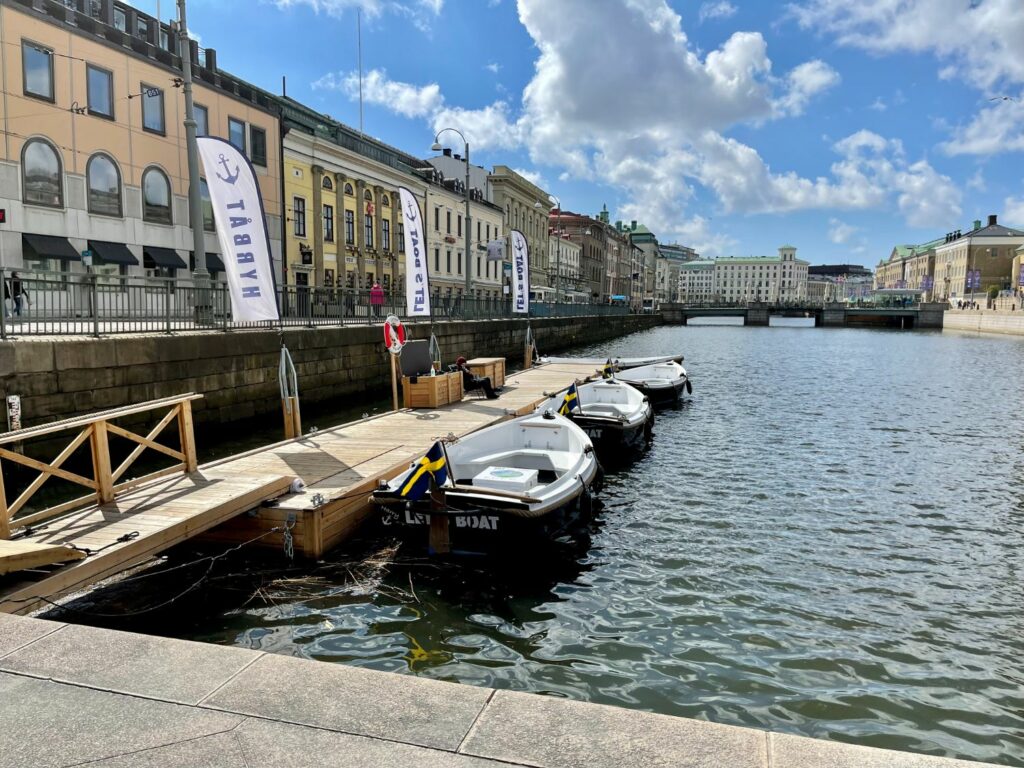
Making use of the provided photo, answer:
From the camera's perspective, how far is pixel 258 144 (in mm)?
36750

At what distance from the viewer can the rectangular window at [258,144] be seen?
1426 inches

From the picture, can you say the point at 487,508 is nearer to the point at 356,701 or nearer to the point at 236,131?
the point at 356,701

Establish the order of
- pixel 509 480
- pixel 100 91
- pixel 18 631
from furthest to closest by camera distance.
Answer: pixel 100 91, pixel 509 480, pixel 18 631

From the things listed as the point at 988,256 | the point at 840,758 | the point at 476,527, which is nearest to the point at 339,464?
the point at 476,527

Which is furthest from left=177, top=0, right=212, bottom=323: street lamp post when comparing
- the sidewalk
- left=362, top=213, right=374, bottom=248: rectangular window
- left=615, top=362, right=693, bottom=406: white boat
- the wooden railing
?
left=362, top=213, right=374, bottom=248: rectangular window

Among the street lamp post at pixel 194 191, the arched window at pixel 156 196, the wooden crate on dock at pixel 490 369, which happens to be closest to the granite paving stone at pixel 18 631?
the street lamp post at pixel 194 191

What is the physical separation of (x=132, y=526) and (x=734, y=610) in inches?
240

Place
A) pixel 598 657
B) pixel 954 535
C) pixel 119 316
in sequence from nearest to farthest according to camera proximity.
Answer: pixel 598 657 → pixel 954 535 → pixel 119 316

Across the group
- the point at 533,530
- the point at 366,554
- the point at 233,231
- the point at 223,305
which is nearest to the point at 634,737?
the point at 533,530

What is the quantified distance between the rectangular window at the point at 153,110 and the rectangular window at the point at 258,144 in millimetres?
5824

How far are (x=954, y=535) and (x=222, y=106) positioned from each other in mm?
35005

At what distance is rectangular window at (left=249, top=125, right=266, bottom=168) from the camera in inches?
1426

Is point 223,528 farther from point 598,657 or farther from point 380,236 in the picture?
point 380,236

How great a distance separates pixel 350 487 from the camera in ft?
29.3
